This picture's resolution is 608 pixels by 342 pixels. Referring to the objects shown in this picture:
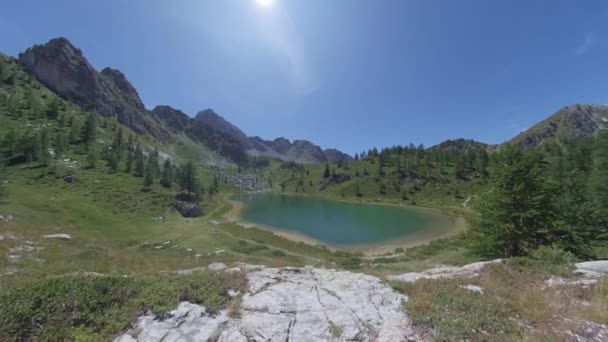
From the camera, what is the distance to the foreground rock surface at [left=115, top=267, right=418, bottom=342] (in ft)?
20.2

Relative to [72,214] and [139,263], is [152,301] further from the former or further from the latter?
[72,214]

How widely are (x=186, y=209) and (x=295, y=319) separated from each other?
63.3 meters

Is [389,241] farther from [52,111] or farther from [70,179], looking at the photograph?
[52,111]

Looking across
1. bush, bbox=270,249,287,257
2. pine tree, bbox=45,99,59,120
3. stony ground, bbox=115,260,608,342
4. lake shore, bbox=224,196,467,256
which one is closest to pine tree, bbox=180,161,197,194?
lake shore, bbox=224,196,467,256

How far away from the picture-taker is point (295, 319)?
6816mm

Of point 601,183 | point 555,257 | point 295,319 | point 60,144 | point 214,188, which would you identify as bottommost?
point 214,188

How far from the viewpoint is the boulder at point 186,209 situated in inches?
2397

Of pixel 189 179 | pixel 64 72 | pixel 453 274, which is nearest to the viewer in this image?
pixel 453 274

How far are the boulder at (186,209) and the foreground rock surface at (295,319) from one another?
59.7 m

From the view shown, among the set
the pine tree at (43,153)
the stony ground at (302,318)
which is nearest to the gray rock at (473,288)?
the stony ground at (302,318)

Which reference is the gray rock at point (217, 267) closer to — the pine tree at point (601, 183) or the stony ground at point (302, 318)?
the stony ground at point (302, 318)

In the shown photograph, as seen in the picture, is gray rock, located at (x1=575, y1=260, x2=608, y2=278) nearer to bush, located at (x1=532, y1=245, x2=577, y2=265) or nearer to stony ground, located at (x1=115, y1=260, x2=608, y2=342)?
stony ground, located at (x1=115, y1=260, x2=608, y2=342)

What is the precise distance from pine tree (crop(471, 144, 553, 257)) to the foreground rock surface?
44.1ft

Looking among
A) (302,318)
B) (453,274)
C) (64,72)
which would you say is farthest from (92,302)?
(64,72)
